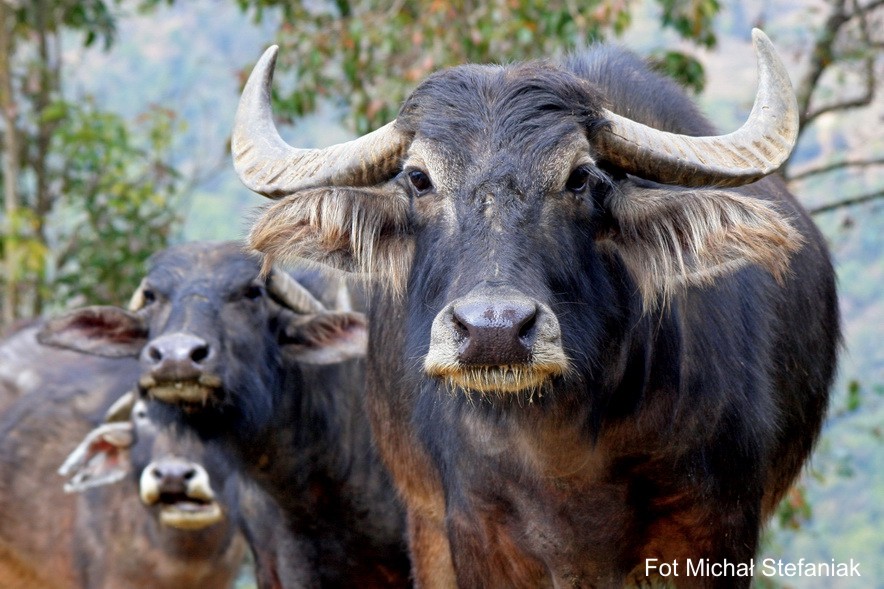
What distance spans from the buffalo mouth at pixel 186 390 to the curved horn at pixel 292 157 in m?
1.46

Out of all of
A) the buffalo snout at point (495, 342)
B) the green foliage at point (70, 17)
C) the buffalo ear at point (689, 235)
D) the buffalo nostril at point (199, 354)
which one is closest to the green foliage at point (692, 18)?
the buffalo nostril at point (199, 354)

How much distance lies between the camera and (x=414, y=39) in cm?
808

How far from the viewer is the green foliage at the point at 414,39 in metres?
7.89

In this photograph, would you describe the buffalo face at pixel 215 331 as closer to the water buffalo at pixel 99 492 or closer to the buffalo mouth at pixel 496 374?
the water buffalo at pixel 99 492

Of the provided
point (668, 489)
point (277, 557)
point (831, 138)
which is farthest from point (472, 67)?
point (831, 138)

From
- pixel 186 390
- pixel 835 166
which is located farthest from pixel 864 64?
pixel 186 390

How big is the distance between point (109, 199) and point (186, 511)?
361cm

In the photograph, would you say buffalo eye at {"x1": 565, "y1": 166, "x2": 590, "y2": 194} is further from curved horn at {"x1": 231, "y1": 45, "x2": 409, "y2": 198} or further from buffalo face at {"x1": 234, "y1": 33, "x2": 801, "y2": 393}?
curved horn at {"x1": 231, "y1": 45, "x2": 409, "y2": 198}

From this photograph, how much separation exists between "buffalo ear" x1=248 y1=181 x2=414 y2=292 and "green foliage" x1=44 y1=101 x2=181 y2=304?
5.45 meters

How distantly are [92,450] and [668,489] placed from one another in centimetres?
411

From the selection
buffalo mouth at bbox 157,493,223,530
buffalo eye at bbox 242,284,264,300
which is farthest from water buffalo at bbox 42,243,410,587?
buffalo mouth at bbox 157,493,223,530

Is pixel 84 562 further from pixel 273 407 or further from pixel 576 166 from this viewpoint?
pixel 576 166

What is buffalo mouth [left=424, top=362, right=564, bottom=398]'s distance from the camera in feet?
11.8

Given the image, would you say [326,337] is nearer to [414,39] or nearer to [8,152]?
[414,39]
